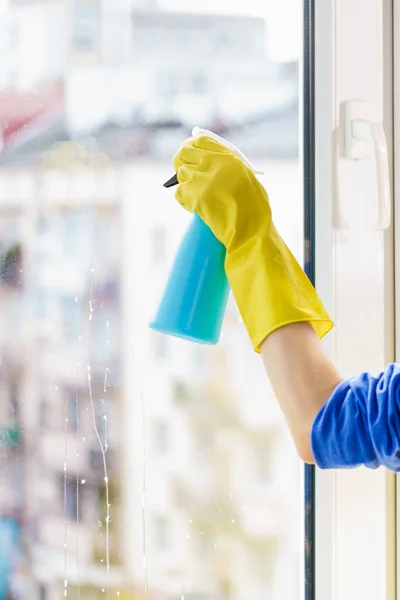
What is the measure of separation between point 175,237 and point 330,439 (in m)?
0.38

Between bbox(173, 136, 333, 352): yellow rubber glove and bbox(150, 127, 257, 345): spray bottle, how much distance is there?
0.09 ft

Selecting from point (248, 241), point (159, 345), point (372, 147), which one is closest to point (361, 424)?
point (248, 241)

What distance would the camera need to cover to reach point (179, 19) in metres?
0.92

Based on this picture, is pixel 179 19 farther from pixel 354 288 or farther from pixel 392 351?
pixel 392 351

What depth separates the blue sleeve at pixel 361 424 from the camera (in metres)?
0.59

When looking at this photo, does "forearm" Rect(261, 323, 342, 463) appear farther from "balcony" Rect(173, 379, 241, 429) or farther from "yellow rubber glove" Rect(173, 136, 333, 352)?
"balcony" Rect(173, 379, 241, 429)

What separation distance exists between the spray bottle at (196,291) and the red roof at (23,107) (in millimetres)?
214

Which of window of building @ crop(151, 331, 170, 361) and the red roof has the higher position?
the red roof

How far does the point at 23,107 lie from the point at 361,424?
486 millimetres

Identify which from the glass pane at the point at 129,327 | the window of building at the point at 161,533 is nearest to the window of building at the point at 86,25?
the glass pane at the point at 129,327

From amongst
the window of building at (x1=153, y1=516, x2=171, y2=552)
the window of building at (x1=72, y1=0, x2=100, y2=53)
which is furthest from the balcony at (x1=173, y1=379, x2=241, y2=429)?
the window of building at (x1=72, y1=0, x2=100, y2=53)

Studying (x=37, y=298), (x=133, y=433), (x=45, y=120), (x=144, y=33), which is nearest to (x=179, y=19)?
(x=144, y=33)

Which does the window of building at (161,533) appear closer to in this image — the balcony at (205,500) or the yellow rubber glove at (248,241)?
the balcony at (205,500)

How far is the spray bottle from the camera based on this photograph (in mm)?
749
